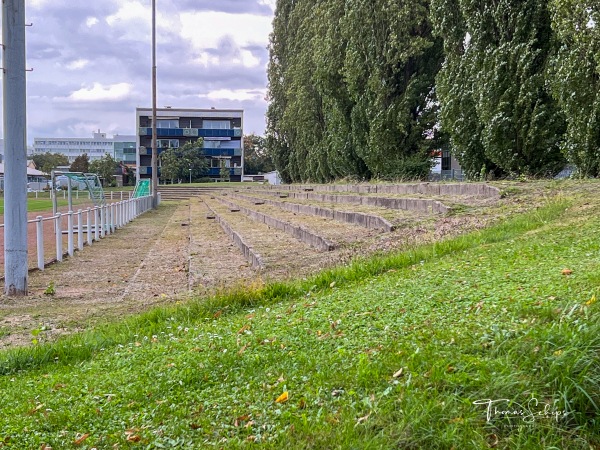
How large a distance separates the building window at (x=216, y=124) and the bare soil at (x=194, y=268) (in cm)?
7553

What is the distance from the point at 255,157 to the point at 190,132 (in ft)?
49.0

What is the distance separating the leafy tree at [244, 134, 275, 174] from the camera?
310 feet

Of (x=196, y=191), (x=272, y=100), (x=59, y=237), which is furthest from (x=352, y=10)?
(x=196, y=191)

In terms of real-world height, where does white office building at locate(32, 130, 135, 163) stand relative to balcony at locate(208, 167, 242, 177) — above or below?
above

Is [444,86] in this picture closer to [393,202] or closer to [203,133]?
[393,202]

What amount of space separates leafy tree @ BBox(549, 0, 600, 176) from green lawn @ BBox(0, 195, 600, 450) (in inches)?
247

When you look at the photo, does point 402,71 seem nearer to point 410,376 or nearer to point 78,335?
point 78,335

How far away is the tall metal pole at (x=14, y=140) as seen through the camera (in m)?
8.38

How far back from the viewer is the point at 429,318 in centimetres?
379

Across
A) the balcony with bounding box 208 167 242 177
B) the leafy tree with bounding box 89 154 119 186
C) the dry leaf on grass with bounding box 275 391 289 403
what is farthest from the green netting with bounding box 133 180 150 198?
the balcony with bounding box 208 167 242 177

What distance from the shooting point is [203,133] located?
3388 inches

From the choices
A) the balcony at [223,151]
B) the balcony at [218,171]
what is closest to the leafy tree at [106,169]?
the balcony at [218,171]

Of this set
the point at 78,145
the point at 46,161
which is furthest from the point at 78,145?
the point at 46,161

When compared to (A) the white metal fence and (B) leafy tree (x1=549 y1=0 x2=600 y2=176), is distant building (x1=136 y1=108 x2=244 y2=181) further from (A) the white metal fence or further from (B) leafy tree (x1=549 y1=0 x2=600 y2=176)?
(B) leafy tree (x1=549 y1=0 x2=600 y2=176)
